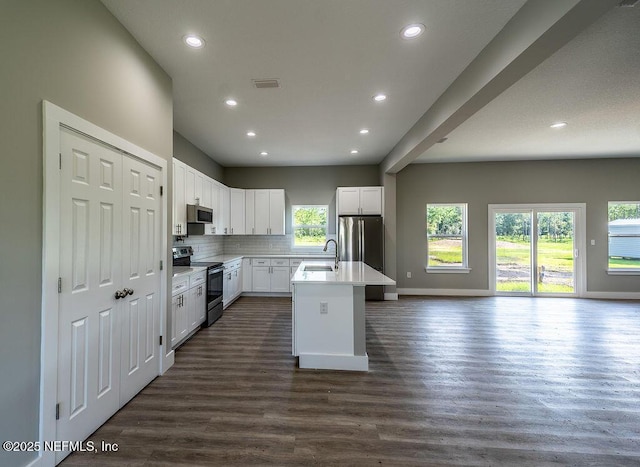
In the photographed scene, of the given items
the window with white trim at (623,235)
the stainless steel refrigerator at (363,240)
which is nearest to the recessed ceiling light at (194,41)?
the stainless steel refrigerator at (363,240)

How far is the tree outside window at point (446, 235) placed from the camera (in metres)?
5.94

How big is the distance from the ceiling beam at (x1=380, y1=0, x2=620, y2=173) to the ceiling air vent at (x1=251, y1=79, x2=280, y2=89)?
181 cm

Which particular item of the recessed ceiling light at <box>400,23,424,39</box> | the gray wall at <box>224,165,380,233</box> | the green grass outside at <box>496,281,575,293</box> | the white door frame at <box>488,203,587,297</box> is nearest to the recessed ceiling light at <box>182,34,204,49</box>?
the recessed ceiling light at <box>400,23,424,39</box>

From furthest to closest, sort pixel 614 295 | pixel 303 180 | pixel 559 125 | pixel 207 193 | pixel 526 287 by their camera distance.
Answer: pixel 303 180 → pixel 526 287 → pixel 614 295 → pixel 207 193 → pixel 559 125

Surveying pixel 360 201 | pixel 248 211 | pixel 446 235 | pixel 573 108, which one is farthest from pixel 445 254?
pixel 248 211

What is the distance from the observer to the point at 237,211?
19.3 feet

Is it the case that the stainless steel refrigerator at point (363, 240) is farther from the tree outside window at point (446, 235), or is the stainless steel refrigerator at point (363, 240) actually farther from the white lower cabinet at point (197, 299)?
the white lower cabinet at point (197, 299)

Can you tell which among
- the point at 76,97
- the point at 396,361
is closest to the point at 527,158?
the point at 396,361

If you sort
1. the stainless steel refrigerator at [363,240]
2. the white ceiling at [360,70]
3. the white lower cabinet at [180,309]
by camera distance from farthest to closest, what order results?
the stainless steel refrigerator at [363,240], the white lower cabinet at [180,309], the white ceiling at [360,70]

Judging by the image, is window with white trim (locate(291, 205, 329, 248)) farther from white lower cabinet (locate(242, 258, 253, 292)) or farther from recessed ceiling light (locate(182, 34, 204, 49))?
recessed ceiling light (locate(182, 34, 204, 49))

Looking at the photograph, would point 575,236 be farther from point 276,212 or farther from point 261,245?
point 261,245

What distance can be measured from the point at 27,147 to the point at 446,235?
20.7ft

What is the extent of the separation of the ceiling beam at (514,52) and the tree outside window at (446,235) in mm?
3053

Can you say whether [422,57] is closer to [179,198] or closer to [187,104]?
[187,104]
